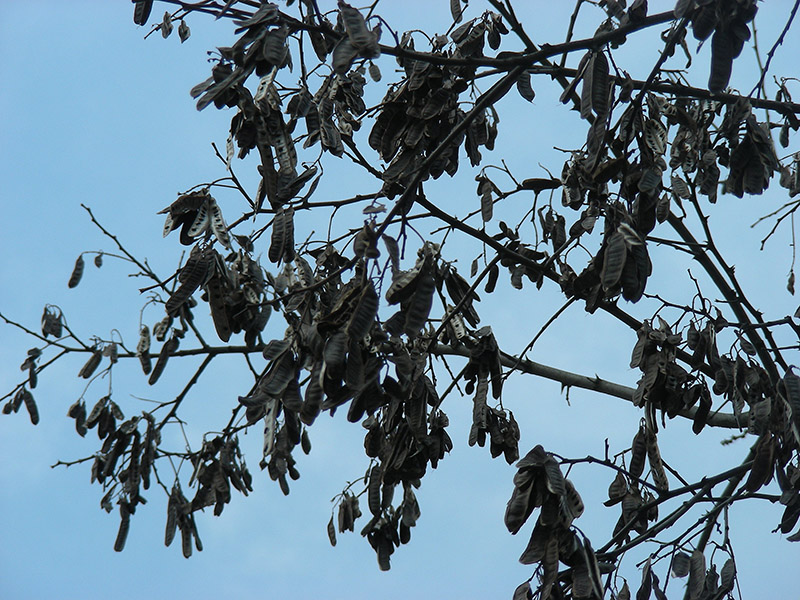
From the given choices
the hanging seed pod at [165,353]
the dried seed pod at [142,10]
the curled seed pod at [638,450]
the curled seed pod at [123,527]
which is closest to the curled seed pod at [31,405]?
the curled seed pod at [123,527]

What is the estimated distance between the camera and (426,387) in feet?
10.6

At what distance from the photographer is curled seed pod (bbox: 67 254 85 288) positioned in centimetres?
462

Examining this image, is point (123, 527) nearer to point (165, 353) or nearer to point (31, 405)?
point (31, 405)

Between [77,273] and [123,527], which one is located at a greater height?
[77,273]

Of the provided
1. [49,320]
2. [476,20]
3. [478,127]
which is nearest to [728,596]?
[478,127]

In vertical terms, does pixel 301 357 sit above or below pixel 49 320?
below

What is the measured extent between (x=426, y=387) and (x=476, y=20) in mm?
1650

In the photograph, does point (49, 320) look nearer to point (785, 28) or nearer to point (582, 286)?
point (582, 286)

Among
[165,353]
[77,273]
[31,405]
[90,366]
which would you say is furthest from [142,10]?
[31,405]

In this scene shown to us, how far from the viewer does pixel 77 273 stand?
464 centimetres

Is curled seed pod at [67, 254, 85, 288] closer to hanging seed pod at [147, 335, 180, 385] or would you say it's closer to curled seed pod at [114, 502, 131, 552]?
hanging seed pod at [147, 335, 180, 385]

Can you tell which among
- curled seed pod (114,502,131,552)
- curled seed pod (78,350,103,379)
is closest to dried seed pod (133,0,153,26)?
curled seed pod (78,350,103,379)

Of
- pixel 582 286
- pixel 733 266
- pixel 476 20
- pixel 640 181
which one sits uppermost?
pixel 476 20

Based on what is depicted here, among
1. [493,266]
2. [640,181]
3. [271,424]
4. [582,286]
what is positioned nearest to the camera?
[271,424]
